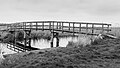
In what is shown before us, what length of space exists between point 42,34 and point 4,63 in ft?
95.3

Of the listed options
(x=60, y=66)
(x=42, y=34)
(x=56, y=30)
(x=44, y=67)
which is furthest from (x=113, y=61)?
Answer: (x=42, y=34)

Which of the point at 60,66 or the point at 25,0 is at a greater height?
the point at 25,0

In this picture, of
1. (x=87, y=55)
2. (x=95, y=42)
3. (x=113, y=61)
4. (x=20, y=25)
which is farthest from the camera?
(x=20, y=25)

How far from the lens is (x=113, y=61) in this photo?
7.50 metres

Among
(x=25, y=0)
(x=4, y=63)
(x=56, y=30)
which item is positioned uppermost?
(x=25, y=0)

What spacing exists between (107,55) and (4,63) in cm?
539

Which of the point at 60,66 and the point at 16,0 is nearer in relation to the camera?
the point at 60,66

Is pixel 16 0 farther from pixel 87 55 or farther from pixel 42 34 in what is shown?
pixel 87 55

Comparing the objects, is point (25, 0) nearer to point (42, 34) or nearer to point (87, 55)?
point (42, 34)

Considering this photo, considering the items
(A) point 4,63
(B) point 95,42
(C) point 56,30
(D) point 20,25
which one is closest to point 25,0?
(D) point 20,25

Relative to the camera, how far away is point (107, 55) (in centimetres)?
862

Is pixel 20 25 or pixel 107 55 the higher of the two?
pixel 20 25

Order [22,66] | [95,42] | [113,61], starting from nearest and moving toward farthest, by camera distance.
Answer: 1. [22,66]
2. [113,61]
3. [95,42]

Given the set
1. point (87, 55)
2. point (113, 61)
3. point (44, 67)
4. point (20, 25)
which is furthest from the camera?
point (20, 25)
